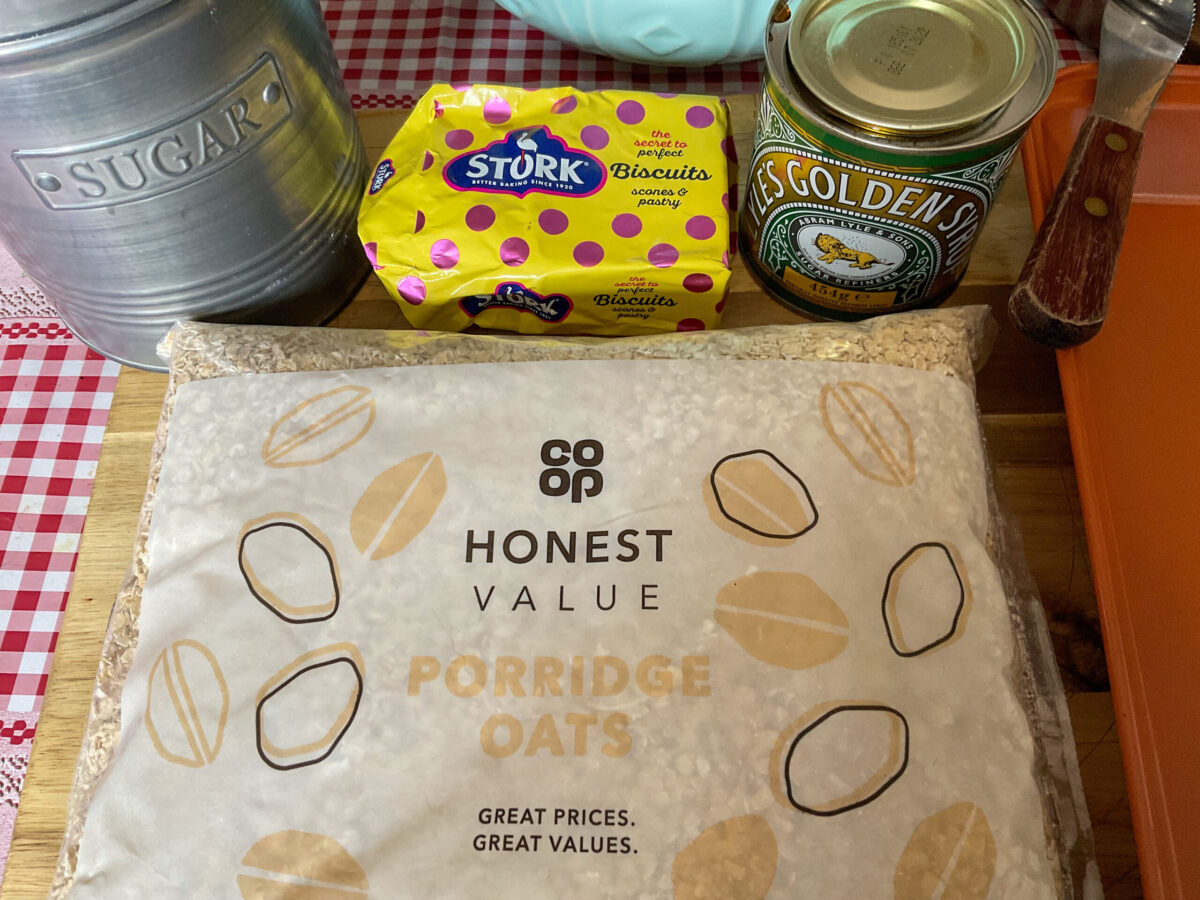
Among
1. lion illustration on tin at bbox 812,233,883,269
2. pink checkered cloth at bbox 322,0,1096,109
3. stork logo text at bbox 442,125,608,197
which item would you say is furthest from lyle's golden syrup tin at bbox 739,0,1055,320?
pink checkered cloth at bbox 322,0,1096,109

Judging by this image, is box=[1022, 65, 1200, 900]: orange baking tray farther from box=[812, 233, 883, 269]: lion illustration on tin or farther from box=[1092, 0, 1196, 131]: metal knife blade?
box=[812, 233, 883, 269]: lion illustration on tin

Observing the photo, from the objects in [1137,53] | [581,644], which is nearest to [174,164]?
[581,644]

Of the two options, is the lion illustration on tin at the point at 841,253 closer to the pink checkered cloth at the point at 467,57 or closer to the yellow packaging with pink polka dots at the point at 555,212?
the yellow packaging with pink polka dots at the point at 555,212

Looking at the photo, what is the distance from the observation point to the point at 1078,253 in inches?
19.6

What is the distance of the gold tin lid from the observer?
0.44 meters

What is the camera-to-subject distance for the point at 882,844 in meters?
0.40

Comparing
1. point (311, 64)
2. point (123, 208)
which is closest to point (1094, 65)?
point (311, 64)

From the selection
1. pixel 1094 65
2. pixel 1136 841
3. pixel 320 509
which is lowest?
pixel 1136 841

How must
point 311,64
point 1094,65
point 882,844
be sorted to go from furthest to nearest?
point 1094,65 < point 311,64 < point 882,844

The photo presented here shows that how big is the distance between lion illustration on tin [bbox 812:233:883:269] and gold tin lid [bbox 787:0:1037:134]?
0.26 ft

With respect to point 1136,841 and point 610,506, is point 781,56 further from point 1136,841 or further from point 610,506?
point 1136,841

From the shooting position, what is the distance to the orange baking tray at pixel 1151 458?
0.45 metres

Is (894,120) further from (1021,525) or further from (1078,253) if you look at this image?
(1021,525)

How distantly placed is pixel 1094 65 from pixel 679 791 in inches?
22.6
